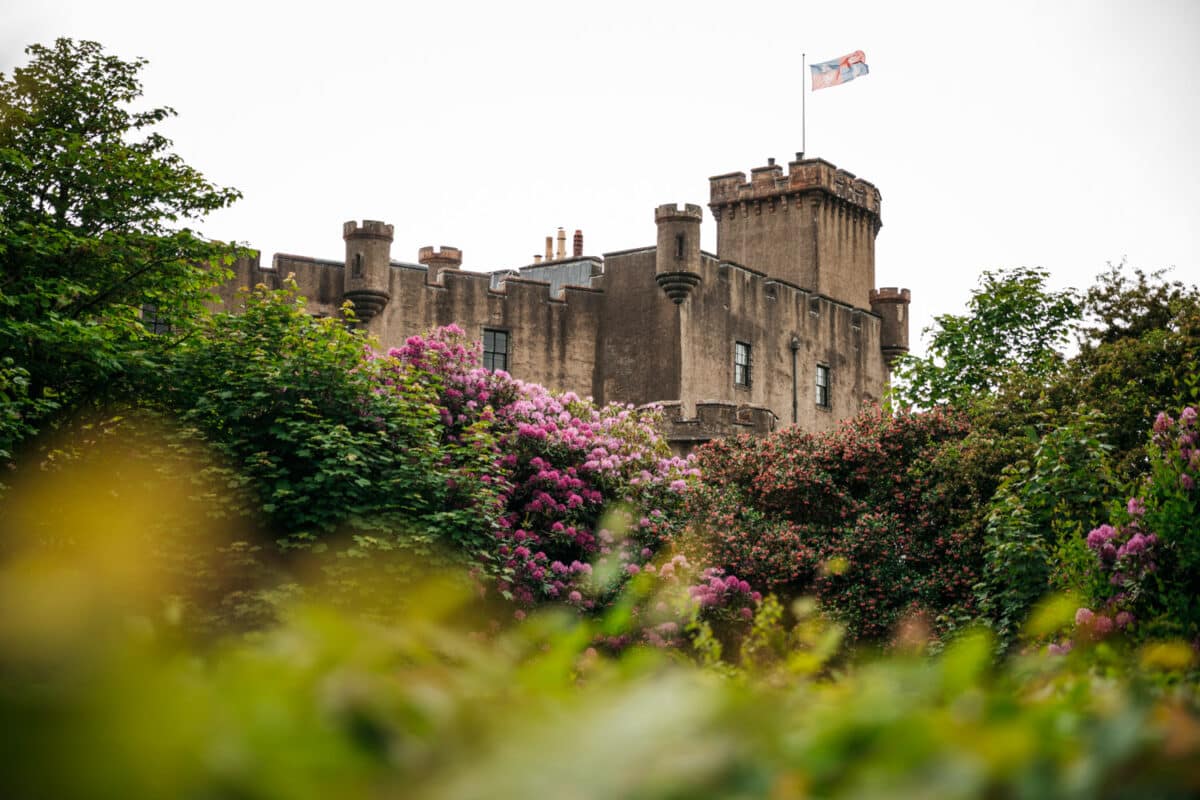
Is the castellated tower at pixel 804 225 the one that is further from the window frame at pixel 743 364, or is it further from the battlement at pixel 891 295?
the window frame at pixel 743 364

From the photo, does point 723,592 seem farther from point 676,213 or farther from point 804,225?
point 804,225

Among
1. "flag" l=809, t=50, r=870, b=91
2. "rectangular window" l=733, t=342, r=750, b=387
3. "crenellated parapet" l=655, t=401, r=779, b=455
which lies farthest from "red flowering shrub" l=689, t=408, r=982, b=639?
"flag" l=809, t=50, r=870, b=91

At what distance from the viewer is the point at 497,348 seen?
36.4 metres

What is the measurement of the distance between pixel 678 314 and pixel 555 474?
56.2ft

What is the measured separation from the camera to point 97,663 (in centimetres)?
123

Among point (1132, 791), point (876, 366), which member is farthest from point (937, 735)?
point (876, 366)

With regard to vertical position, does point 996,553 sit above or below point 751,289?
below

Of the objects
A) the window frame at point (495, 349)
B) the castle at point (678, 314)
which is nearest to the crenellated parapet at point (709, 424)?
the castle at point (678, 314)

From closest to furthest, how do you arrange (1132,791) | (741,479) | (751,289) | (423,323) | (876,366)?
(1132,791)
(741,479)
(423,323)
(751,289)
(876,366)

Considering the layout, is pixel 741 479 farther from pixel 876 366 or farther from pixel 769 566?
pixel 876 366

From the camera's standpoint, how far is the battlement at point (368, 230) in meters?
34.8

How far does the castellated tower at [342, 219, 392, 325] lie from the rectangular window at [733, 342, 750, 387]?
11212 mm

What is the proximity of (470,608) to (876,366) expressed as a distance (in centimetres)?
3240

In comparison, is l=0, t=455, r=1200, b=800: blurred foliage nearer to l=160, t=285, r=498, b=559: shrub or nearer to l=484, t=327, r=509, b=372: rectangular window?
l=160, t=285, r=498, b=559: shrub
